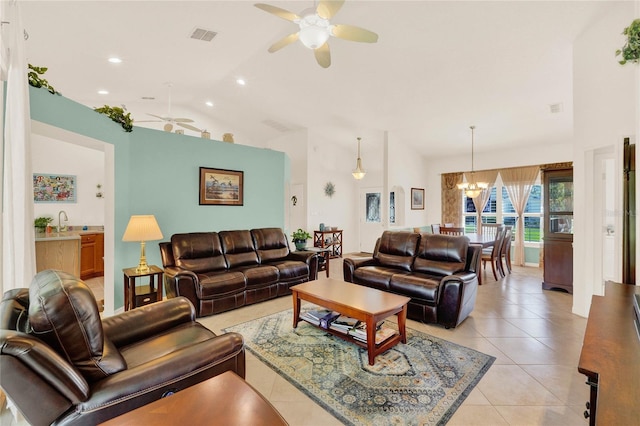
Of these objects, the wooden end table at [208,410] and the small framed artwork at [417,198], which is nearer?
the wooden end table at [208,410]

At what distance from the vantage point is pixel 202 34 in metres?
3.71

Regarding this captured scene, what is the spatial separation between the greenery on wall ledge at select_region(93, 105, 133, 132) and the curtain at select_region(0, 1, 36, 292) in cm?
153

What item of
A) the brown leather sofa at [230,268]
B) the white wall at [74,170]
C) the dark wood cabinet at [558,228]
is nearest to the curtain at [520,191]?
the dark wood cabinet at [558,228]

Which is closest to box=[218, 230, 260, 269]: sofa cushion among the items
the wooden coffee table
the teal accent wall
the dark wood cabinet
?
the teal accent wall

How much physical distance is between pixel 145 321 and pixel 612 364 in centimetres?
257

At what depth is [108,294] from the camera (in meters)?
3.62

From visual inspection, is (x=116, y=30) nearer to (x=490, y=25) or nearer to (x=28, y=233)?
(x=28, y=233)

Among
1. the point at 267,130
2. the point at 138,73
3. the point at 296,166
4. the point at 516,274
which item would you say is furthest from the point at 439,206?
the point at 138,73

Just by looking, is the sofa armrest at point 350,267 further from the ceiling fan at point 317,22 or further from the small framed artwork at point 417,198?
the small framed artwork at point 417,198

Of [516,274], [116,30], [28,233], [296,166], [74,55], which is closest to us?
[28,233]

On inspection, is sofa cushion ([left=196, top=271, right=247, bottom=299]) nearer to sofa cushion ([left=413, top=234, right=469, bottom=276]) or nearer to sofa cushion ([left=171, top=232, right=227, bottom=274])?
sofa cushion ([left=171, top=232, right=227, bottom=274])

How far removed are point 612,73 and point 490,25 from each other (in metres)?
1.30

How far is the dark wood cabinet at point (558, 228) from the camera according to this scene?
4340 mm

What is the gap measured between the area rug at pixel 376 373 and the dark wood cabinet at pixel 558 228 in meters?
2.95
